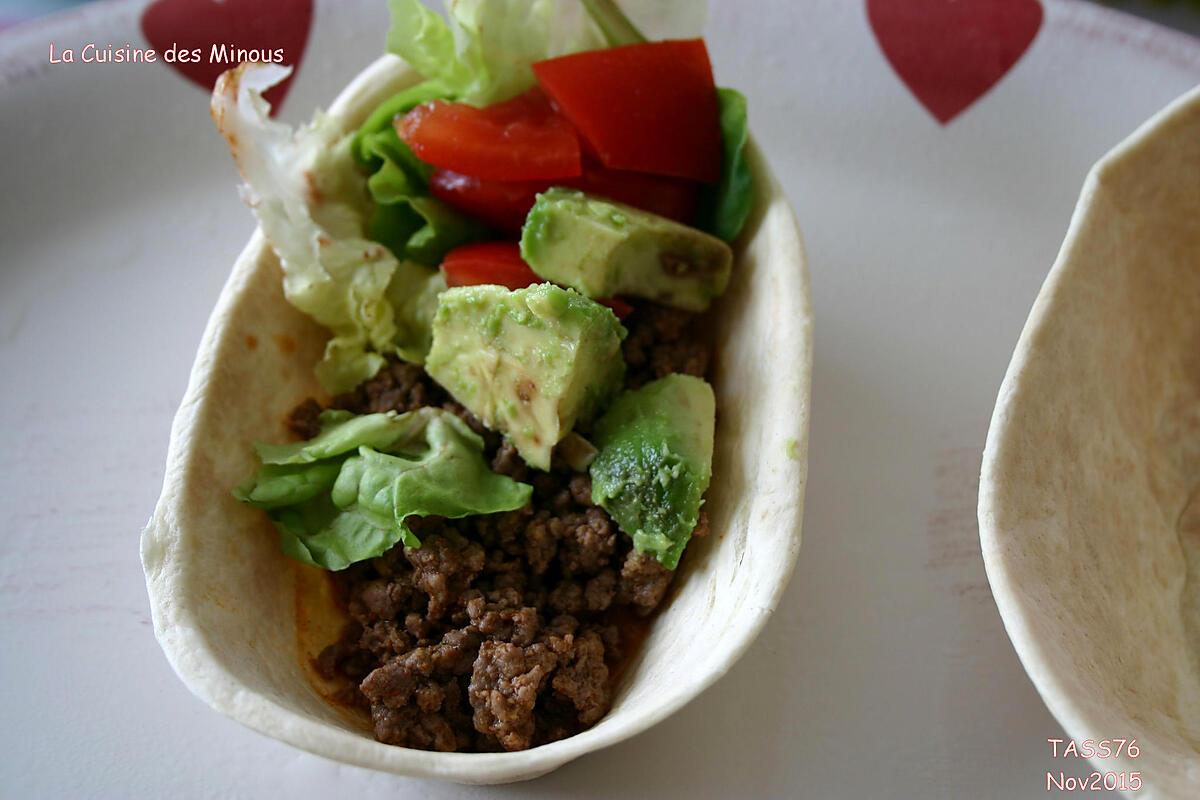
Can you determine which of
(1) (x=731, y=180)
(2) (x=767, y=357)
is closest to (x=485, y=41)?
(1) (x=731, y=180)

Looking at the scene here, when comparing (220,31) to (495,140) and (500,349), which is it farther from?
(500,349)

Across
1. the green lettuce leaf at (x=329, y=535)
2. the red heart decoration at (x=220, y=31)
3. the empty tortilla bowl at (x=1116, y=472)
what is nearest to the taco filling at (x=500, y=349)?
the green lettuce leaf at (x=329, y=535)

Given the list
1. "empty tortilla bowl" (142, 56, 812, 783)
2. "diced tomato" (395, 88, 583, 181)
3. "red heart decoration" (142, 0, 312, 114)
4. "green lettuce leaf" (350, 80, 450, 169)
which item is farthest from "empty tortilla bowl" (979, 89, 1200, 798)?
"red heart decoration" (142, 0, 312, 114)

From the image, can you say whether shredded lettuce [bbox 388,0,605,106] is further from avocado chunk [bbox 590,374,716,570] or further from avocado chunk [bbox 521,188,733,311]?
avocado chunk [bbox 590,374,716,570]

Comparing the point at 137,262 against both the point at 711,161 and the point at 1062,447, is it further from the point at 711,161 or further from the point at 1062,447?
the point at 1062,447

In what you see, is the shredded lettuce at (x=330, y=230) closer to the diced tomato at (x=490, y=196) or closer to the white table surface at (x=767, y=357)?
the diced tomato at (x=490, y=196)

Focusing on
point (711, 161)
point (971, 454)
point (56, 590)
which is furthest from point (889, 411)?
point (56, 590)
